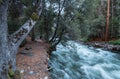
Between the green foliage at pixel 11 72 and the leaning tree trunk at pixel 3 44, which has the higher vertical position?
the leaning tree trunk at pixel 3 44

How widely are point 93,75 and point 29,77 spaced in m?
3.28

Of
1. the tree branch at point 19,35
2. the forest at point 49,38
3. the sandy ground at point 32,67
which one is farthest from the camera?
the sandy ground at point 32,67

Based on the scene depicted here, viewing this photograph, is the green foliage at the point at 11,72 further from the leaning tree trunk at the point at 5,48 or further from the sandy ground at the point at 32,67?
the sandy ground at the point at 32,67

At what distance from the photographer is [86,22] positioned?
10672mm

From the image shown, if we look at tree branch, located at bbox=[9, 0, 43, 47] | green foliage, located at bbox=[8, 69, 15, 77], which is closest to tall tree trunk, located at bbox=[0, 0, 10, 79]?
green foliage, located at bbox=[8, 69, 15, 77]

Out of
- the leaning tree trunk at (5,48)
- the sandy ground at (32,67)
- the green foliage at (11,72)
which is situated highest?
the leaning tree trunk at (5,48)

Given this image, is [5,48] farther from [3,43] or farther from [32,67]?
[32,67]

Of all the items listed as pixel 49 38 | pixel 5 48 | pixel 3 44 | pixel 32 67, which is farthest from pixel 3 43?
pixel 49 38

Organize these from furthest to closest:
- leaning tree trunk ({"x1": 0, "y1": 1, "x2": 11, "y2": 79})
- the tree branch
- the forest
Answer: the tree branch → the forest → leaning tree trunk ({"x1": 0, "y1": 1, "x2": 11, "y2": 79})

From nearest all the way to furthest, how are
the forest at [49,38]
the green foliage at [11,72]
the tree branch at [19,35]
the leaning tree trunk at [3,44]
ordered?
the leaning tree trunk at [3,44]
the green foliage at [11,72]
the forest at [49,38]
the tree branch at [19,35]

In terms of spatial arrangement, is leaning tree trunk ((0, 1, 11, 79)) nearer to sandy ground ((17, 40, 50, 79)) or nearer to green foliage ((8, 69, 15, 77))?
green foliage ((8, 69, 15, 77))

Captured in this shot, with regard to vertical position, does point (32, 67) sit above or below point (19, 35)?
below

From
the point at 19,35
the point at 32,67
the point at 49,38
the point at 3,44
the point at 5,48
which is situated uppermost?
the point at 19,35

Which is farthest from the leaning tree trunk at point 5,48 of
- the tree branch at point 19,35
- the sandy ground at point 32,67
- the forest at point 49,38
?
the sandy ground at point 32,67
